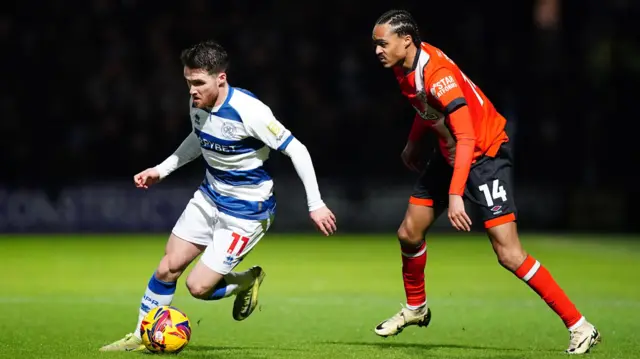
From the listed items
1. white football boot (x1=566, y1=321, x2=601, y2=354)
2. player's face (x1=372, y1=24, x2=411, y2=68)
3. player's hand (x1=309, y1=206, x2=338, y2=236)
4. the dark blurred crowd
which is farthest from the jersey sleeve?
the dark blurred crowd

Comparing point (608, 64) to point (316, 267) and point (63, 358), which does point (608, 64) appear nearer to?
point (316, 267)

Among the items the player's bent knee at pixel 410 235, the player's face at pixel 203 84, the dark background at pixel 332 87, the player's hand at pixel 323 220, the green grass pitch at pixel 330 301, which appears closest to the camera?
the player's hand at pixel 323 220

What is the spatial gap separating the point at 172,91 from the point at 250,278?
11.5 metres

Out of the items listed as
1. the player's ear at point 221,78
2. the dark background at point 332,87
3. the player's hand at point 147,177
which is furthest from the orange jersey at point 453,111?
the dark background at point 332,87

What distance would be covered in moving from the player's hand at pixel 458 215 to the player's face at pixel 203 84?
4.95 feet

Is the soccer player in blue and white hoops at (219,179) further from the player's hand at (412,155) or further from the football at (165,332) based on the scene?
the player's hand at (412,155)

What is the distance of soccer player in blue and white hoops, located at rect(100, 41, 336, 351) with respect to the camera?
6480 millimetres

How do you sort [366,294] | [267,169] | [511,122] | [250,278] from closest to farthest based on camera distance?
[267,169] < [250,278] < [366,294] < [511,122]

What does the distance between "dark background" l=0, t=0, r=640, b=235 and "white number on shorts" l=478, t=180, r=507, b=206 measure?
1066 cm

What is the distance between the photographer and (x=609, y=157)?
1853cm

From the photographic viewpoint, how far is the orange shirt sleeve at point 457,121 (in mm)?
6473

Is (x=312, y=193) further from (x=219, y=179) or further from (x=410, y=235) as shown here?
(x=410, y=235)

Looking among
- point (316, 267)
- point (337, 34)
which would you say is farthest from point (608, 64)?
point (316, 267)

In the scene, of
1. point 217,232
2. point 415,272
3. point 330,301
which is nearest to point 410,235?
point 415,272
